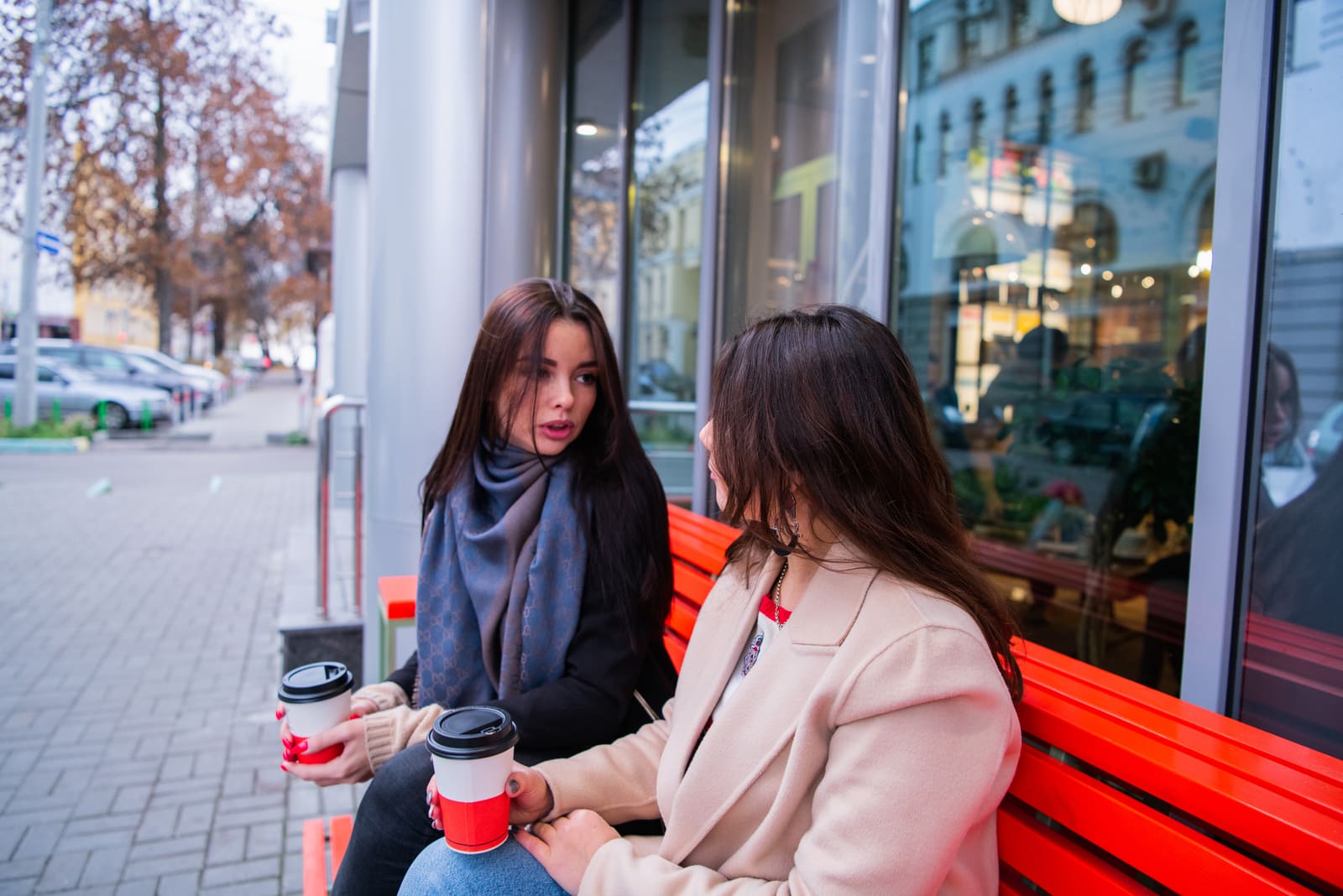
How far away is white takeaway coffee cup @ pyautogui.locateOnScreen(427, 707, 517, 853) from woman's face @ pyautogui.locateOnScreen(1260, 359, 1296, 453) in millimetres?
1453

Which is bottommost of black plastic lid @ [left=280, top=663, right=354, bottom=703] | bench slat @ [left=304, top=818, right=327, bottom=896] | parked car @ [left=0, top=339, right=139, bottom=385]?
bench slat @ [left=304, top=818, right=327, bottom=896]

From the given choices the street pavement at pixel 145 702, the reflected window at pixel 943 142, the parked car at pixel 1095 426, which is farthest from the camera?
the reflected window at pixel 943 142

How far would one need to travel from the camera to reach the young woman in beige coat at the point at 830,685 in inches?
41.5

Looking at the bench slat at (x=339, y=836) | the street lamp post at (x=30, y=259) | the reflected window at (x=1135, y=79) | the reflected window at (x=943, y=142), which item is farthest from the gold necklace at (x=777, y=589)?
the street lamp post at (x=30, y=259)

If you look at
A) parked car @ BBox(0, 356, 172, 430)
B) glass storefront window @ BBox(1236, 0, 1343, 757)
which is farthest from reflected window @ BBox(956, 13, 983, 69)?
parked car @ BBox(0, 356, 172, 430)

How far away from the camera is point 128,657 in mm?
5043

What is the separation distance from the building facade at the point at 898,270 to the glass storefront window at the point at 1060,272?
4 centimetres

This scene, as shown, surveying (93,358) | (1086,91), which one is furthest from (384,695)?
(93,358)

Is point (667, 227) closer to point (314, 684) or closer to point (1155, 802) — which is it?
point (314, 684)

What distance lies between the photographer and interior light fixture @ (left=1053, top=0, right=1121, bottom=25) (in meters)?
7.82

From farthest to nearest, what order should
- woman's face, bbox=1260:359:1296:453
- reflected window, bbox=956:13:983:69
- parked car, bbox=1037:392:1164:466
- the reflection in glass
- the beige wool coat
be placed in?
reflected window, bbox=956:13:983:69
parked car, bbox=1037:392:1164:466
the reflection in glass
woman's face, bbox=1260:359:1296:453
the beige wool coat

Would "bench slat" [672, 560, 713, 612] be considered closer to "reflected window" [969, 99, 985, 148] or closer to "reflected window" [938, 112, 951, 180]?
"reflected window" [938, 112, 951, 180]

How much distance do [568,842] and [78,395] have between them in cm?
2010

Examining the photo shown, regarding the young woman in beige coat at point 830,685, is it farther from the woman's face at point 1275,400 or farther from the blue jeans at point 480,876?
the woman's face at point 1275,400
